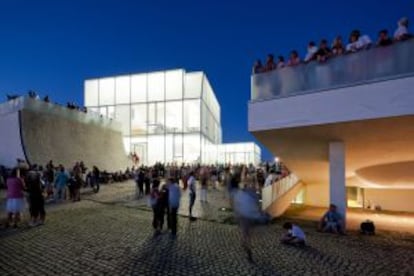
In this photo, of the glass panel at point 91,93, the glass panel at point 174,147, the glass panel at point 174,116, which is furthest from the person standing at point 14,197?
the glass panel at point 91,93

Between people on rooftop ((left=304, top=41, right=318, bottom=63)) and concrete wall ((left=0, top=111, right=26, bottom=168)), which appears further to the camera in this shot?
concrete wall ((left=0, top=111, right=26, bottom=168))

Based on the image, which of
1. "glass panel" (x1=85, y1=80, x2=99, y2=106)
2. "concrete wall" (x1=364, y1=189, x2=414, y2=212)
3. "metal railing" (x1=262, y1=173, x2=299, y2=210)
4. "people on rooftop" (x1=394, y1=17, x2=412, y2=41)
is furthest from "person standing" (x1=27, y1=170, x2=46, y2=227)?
"glass panel" (x1=85, y1=80, x2=99, y2=106)

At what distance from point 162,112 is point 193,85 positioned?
4478 mm

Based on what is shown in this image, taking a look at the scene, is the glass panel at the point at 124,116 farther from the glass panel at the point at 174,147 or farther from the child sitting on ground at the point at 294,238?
the child sitting on ground at the point at 294,238

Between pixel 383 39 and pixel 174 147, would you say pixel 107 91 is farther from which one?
pixel 383 39

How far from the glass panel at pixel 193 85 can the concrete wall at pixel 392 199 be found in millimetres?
22305

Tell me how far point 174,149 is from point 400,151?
1118 inches

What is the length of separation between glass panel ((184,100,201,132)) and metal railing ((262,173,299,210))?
19.4m

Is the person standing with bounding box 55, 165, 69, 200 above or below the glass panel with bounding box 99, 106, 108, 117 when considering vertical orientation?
below

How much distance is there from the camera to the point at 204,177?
64.7ft

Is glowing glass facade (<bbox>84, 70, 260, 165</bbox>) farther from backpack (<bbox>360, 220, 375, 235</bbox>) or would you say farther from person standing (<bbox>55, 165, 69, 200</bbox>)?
backpack (<bbox>360, 220, 375, 235</bbox>)

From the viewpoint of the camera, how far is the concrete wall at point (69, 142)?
27.3 meters

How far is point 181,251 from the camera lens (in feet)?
31.0

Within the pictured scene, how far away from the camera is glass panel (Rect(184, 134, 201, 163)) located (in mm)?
41656
